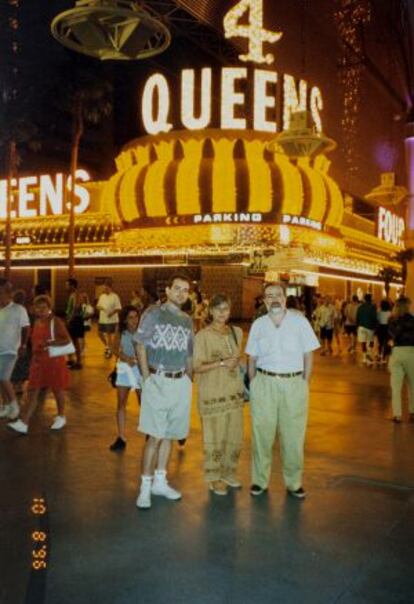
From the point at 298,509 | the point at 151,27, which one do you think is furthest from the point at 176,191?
the point at 298,509

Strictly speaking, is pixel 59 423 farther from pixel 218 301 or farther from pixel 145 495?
pixel 218 301

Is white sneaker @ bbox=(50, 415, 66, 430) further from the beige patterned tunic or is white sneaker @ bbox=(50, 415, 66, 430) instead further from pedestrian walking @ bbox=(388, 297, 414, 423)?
pedestrian walking @ bbox=(388, 297, 414, 423)

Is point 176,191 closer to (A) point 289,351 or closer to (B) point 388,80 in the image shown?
(B) point 388,80

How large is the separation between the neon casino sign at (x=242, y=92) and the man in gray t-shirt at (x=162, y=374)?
26070 mm

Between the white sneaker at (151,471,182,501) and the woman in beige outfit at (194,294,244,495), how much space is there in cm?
34

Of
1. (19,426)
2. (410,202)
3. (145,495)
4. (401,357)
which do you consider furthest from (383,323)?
(145,495)

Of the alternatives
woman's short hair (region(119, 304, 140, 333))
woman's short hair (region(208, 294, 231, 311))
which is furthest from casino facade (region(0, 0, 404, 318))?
woman's short hair (region(208, 294, 231, 311))

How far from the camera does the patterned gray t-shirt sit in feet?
17.5

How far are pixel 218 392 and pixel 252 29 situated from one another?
91.0ft

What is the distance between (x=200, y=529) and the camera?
484 cm

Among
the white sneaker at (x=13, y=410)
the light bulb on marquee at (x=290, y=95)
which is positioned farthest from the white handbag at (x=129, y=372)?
the light bulb on marquee at (x=290, y=95)

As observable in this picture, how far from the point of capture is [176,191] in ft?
96.7

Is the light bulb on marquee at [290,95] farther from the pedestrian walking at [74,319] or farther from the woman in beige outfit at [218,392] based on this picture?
the woman in beige outfit at [218,392]

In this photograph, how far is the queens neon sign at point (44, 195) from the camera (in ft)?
116
